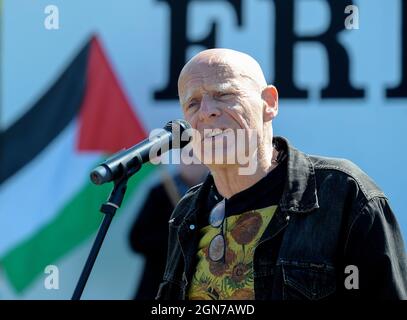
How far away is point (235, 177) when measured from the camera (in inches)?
94.2

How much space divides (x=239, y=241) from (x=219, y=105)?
1.18ft

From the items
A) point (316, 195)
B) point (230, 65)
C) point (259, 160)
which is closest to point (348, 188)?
point (316, 195)

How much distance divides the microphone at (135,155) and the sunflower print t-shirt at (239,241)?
0.96ft

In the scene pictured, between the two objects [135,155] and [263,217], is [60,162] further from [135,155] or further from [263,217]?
[135,155]

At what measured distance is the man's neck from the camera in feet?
7.81

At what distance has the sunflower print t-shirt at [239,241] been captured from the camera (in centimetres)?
223

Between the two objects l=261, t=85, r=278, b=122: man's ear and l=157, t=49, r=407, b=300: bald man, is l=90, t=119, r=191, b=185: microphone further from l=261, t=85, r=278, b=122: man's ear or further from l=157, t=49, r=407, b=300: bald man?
l=261, t=85, r=278, b=122: man's ear
